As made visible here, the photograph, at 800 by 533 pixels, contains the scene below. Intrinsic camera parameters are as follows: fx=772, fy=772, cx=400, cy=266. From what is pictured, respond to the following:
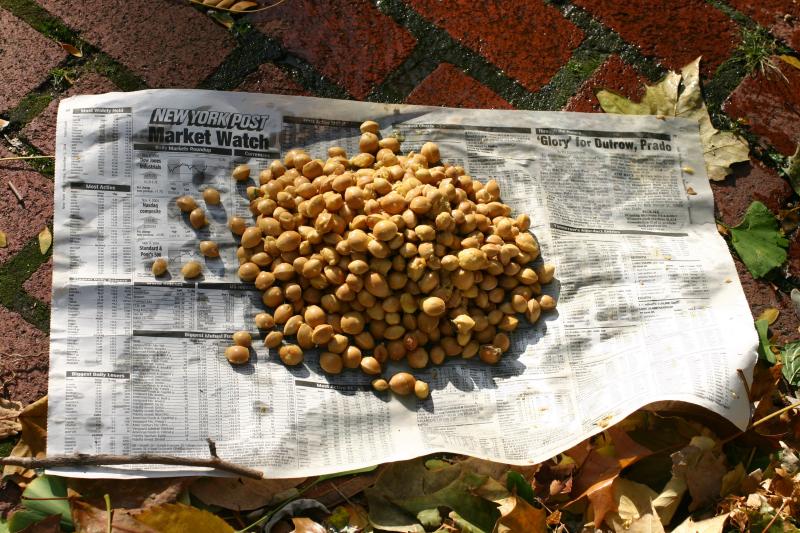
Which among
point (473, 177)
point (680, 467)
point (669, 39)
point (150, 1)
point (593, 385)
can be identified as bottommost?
point (680, 467)

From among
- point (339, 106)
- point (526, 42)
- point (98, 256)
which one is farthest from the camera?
point (526, 42)

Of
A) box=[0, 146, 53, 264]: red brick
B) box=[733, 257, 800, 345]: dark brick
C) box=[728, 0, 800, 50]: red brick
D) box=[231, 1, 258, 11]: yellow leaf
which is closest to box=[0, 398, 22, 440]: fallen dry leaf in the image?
box=[0, 146, 53, 264]: red brick

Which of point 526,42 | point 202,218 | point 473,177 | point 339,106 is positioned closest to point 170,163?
point 202,218

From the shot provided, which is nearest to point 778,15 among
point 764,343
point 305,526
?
point 764,343

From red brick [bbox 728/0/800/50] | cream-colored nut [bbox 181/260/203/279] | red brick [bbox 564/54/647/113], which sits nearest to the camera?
cream-colored nut [bbox 181/260/203/279]

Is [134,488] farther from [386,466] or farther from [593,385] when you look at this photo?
[593,385]

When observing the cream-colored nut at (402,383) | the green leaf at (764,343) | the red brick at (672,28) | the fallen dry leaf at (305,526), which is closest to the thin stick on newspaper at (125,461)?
the fallen dry leaf at (305,526)

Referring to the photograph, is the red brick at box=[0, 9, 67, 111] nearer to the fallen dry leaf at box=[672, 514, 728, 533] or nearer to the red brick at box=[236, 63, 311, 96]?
the red brick at box=[236, 63, 311, 96]

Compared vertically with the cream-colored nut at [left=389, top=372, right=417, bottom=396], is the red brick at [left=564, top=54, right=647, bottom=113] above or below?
above
